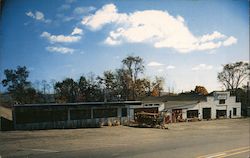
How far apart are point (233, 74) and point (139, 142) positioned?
142 centimetres

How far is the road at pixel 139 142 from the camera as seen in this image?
338 centimetres

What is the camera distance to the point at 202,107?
415 centimetres

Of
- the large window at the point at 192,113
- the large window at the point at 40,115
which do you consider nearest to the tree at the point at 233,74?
the large window at the point at 192,113

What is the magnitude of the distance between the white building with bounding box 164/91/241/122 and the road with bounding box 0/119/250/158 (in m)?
0.12

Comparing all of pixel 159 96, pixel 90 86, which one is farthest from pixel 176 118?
pixel 90 86

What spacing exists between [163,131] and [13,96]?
1.86 m

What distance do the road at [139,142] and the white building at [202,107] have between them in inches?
4.6

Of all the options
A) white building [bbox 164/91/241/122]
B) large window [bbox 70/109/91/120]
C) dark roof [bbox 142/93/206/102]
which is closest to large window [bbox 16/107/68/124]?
large window [bbox 70/109/91/120]

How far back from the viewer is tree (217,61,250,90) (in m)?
4.00

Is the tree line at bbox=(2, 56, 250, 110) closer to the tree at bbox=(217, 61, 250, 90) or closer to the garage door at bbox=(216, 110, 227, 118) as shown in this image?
the tree at bbox=(217, 61, 250, 90)

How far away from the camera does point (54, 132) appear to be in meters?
3.40

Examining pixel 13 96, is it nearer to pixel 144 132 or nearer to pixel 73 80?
pixel 73 80

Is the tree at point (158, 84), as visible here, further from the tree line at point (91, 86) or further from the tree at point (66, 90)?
the tree at point (66, 90)

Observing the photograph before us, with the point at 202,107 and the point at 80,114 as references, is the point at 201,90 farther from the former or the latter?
the point at 80,114
